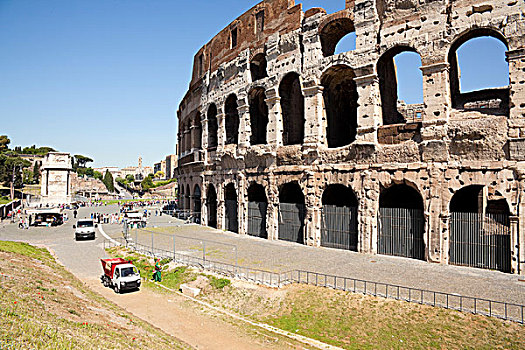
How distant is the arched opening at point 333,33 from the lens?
837 inches

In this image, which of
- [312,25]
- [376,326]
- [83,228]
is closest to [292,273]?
[376,326]

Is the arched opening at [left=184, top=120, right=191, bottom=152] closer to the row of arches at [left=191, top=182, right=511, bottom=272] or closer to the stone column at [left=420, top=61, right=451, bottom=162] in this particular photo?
the row of arches at [left=191, top=182, right=511, bottom=272]

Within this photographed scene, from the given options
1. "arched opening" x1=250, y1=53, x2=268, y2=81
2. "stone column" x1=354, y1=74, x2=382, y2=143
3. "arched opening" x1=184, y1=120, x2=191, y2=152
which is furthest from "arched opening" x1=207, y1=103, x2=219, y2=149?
"stone column" x1=354, y1=74, x2=382, y2=143

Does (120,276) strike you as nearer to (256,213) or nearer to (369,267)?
(369,267)

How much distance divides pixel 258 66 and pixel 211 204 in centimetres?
1256

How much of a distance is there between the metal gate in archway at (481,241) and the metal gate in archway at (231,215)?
15.6 meters

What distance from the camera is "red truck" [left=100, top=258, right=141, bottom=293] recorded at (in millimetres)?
14672

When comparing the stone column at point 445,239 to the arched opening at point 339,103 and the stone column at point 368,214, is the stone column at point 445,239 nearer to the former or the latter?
the stone column at point 368,214

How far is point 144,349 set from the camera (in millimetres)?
8133

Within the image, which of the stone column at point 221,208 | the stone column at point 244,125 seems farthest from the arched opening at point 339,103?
the stone column at point 221,208

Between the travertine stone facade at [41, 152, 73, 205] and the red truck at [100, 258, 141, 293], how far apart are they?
139 feet

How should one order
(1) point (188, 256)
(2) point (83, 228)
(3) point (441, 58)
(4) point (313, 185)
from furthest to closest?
(2) point (83, 228) < (4) point (313, 185) < (1) point (188, 256) < (3) point (441, 58)

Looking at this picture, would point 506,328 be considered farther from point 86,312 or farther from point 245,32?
point 245,32

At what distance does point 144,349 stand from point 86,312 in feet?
10.1
